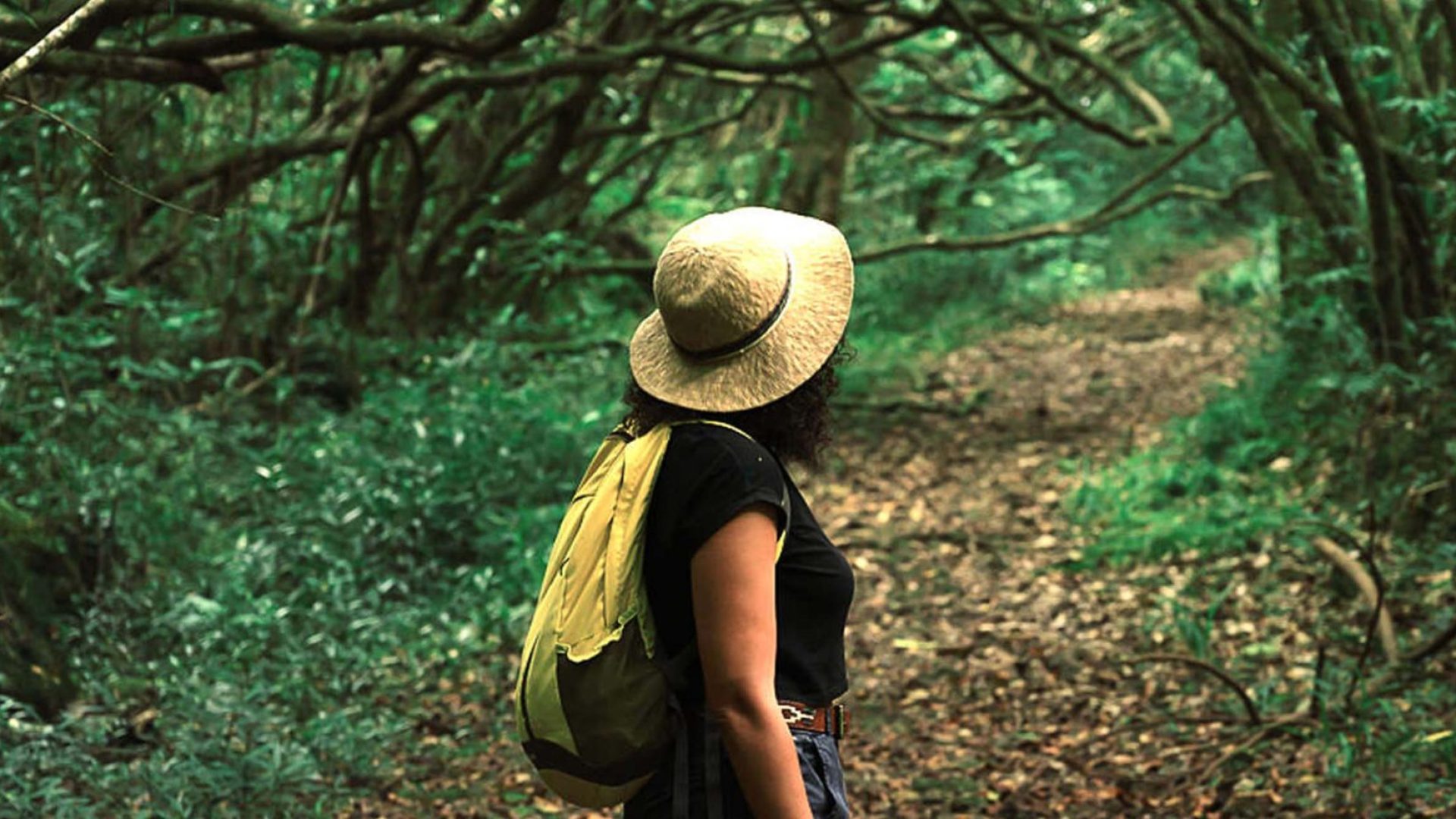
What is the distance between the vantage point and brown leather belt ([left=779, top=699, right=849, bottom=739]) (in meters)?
2.33

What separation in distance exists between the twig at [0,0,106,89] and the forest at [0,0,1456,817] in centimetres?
2

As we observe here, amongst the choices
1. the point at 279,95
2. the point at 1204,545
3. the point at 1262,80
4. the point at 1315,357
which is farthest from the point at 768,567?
the point at 279,95

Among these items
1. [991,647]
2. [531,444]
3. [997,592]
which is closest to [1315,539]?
[991,647]

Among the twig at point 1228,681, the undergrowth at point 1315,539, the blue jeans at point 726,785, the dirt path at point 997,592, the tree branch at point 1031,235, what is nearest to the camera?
the blue jeans at point 726,785

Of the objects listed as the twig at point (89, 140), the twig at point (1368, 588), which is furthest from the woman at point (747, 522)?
the twig at point (1368, 588)

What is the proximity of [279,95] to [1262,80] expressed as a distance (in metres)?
5.88

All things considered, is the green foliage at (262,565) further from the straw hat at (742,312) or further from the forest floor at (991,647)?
the straw hat at (742,312)

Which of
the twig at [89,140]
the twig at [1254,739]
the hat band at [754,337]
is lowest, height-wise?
the twig at [1254,739]

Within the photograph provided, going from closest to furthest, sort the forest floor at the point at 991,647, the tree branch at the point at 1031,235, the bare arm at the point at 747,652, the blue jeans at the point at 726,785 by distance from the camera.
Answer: the bare arm at the point at 747,652 < the blue jeans at the point at 726,785 < the forest floor at the point at 991,647 < the tree branch at the point at 1031,235

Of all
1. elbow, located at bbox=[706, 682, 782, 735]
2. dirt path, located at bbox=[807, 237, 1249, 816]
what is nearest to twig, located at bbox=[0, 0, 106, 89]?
elbow, located at bbox=[706, 682, 782, 735]

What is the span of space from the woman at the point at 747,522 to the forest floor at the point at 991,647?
2.89 metres

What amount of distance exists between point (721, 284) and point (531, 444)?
18.9 ft

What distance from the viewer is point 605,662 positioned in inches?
87.8

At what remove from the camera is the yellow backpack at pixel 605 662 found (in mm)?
2238
